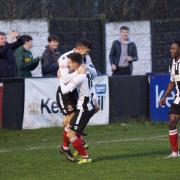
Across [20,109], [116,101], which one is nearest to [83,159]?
[20,109]

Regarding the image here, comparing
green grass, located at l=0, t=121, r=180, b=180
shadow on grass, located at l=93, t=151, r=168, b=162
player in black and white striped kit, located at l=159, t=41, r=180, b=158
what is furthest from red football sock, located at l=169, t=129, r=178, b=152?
shadow on grass, located at l=93, t=151, r=168, b=162

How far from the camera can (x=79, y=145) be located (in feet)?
47.7

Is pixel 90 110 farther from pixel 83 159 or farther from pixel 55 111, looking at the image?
pixel 55 111

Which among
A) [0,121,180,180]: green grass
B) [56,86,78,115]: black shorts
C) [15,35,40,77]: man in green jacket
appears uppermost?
[15,35,40,77]: man in green jacket

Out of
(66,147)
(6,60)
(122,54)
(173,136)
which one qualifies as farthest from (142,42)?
(66,147)

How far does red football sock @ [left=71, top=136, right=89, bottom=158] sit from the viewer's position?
47.6 ft

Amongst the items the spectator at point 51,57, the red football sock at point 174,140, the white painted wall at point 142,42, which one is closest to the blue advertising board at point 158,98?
the spectator at point 51,57

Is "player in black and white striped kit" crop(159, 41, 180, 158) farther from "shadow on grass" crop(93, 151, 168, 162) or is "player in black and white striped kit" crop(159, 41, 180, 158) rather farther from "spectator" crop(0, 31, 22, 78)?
"spectator" crop(0, 31, 22, 78)

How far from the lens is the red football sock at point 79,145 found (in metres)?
14.5

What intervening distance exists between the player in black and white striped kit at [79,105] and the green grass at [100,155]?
0.97 ft

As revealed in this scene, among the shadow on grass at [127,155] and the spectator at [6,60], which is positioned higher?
the spectator at [6,60]

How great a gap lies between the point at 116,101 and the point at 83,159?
6.41 metres

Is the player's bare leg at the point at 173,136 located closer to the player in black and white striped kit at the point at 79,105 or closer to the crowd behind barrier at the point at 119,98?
the player in black and white striped kit at the point at 79,105

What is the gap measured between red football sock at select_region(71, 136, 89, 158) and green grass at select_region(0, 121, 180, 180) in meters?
0.21
